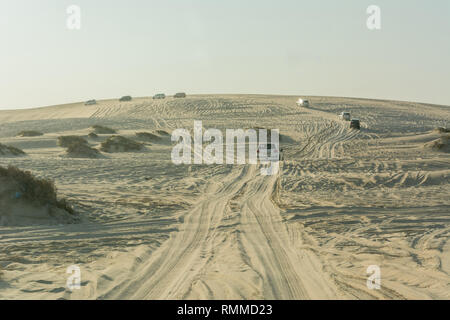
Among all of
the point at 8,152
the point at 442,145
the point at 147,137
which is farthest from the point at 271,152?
the point at 8,152

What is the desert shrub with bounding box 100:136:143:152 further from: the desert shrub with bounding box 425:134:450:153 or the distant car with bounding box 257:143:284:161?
the desert shrub with bounding box 425:134:450:153

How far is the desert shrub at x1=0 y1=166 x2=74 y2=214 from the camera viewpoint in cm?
1251

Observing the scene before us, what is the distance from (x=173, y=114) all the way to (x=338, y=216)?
5461 centimetres

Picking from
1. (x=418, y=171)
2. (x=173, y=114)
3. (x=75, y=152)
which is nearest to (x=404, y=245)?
(x=418, y=171)

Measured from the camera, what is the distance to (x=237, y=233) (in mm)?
11742

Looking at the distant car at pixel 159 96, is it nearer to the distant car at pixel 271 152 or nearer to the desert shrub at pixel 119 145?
the desert shrub at pixel 119 145

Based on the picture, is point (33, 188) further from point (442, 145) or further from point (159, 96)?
point (159, 96)

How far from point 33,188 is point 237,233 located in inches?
211

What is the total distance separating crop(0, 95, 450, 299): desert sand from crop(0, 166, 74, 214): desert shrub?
734mm

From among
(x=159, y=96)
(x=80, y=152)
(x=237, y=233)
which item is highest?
(x=159, y=96)

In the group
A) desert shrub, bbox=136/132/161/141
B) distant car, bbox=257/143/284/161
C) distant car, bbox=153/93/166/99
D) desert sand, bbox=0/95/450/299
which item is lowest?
desert sand, bbox=0/95/450/299

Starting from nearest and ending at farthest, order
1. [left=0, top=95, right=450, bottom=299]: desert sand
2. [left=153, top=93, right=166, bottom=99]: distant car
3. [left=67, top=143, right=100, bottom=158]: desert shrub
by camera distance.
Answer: [left=0, top=95, right=450, bottom=299]: desert sand < [left=67, top=143, right=100, bottom=158]: desert shrub < [left=153, top=93, right=166, bottom=99]: distant car

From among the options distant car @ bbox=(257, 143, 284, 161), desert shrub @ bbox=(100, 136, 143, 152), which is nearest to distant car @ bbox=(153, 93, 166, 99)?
desert shrub @ bbox=(100, 136, 143, 152)
